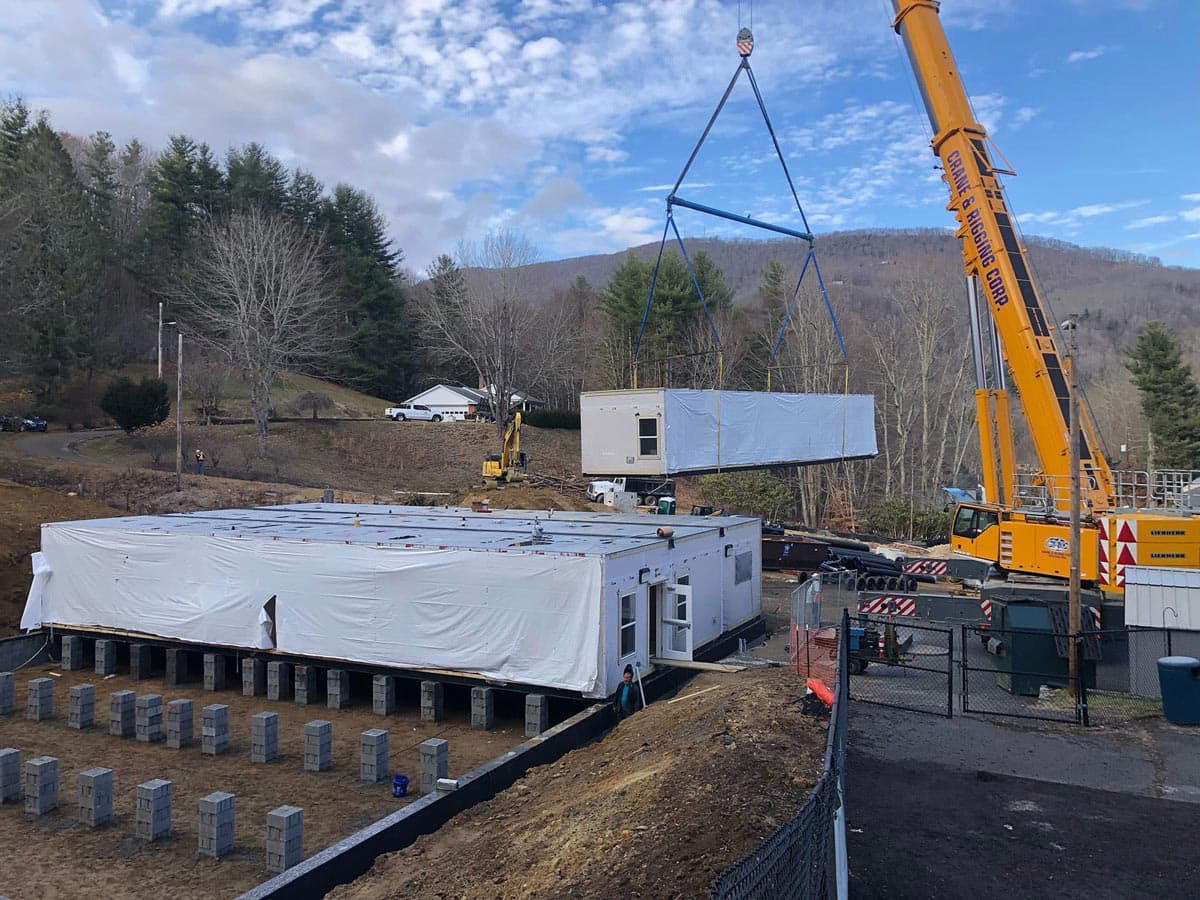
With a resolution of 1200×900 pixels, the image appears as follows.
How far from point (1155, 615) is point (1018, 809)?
21.1 ft

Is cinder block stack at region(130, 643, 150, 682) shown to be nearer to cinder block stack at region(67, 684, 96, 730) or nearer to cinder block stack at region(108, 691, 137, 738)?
cinder block stack at region(67, 684, 96, 730)

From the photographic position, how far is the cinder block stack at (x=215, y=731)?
12.6m

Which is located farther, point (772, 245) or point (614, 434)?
point (772, 245)

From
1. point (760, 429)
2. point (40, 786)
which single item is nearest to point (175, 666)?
point (40, 786)

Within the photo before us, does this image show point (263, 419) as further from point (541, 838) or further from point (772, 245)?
point (772, 245)

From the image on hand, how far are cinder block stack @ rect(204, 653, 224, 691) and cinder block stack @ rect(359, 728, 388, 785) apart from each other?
622 centimetres

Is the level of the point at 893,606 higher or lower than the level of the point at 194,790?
higher

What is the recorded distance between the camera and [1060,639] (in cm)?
1395

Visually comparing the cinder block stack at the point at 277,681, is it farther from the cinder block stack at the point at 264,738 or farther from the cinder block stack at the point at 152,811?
the cinder block stack at the point at 152,811

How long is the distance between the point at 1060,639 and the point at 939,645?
3663 millimetres

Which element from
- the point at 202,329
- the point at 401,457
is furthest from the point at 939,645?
the point at 202,329

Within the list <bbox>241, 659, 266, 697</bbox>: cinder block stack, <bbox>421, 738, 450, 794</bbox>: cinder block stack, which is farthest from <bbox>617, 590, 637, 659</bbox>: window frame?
<bbox>241, 659, 266, 697</bbox>: cinder block stack

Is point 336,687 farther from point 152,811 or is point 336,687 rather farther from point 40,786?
point 152,811

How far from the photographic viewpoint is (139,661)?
56.5 feet
